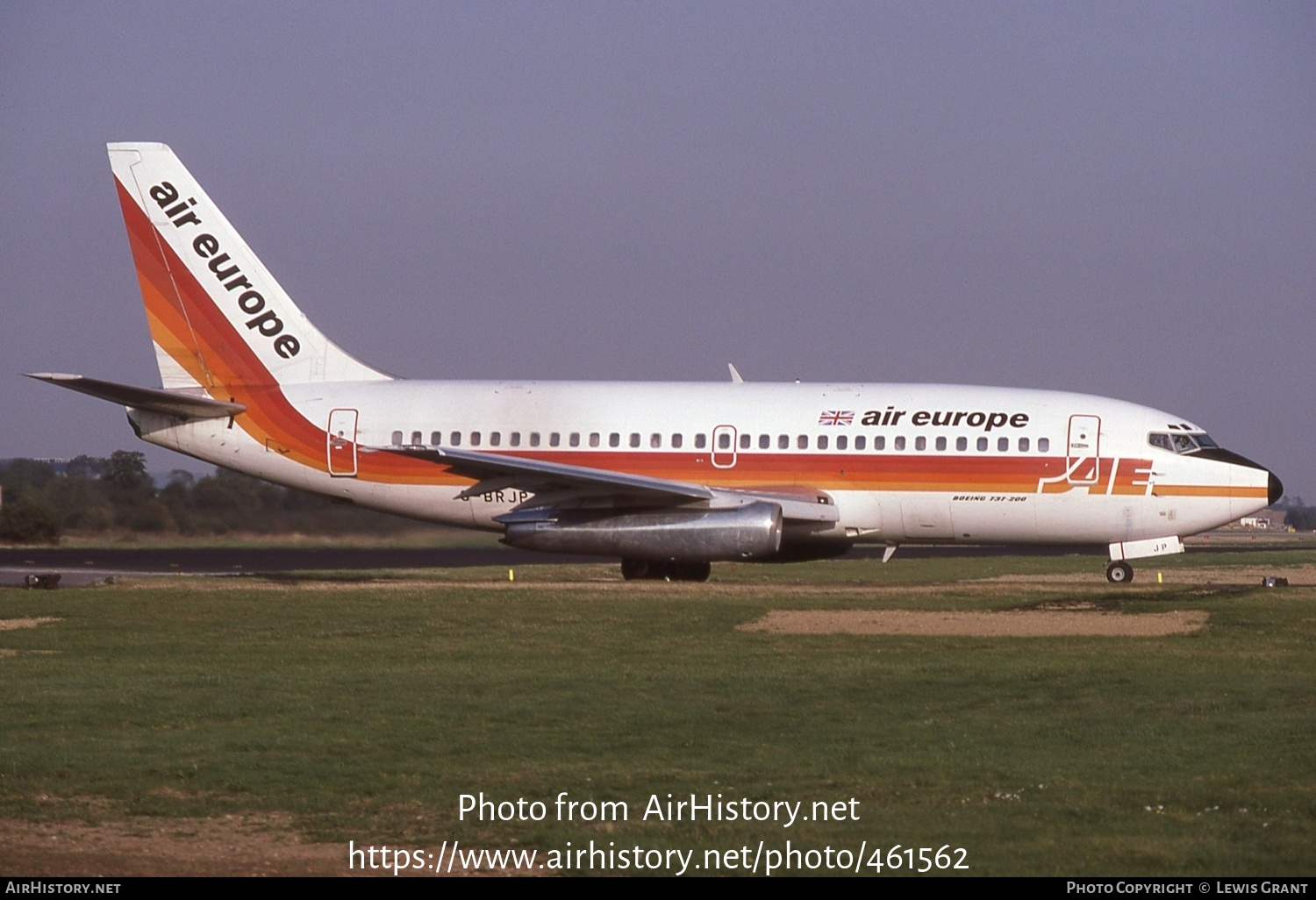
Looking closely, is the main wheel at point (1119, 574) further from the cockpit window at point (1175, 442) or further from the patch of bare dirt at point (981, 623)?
the patch of bare dirt at point (981, 623)

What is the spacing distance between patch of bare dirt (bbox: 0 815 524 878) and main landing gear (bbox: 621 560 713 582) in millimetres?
20344

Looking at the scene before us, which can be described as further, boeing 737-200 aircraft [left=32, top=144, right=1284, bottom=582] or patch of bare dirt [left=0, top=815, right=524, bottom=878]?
boeing 737-200 aircraft [left=32, top=144, right=1284, bottom=582]

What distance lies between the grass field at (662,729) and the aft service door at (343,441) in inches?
268

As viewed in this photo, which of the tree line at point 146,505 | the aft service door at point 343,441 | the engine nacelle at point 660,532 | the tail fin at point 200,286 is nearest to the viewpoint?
the engine nacelle at point 660,532

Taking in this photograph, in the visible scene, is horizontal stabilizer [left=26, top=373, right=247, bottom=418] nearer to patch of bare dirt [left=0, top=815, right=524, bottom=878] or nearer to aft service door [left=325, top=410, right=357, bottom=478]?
aft service door [left=325, top=410, right=357, bottom=478]

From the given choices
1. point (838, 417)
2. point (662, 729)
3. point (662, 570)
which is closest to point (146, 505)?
point (662, 570)

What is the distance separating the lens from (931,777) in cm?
1083

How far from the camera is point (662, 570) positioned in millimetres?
30281

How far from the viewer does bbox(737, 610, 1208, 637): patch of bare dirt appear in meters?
19.5

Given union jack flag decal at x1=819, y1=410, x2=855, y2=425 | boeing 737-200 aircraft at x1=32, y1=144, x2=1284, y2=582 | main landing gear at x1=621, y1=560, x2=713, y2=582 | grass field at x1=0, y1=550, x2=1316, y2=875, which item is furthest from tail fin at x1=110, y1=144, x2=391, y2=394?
union jack flag decal at x1=819, y1=410, x2=855, y2=425

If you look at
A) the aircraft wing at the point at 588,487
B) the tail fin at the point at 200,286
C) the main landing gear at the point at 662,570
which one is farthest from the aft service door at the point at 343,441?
the main landing gear at the point at 662,570

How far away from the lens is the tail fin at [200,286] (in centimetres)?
3041

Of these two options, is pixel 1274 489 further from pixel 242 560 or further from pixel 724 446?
pixel 242 560

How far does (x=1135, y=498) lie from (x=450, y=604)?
39.1 ft
